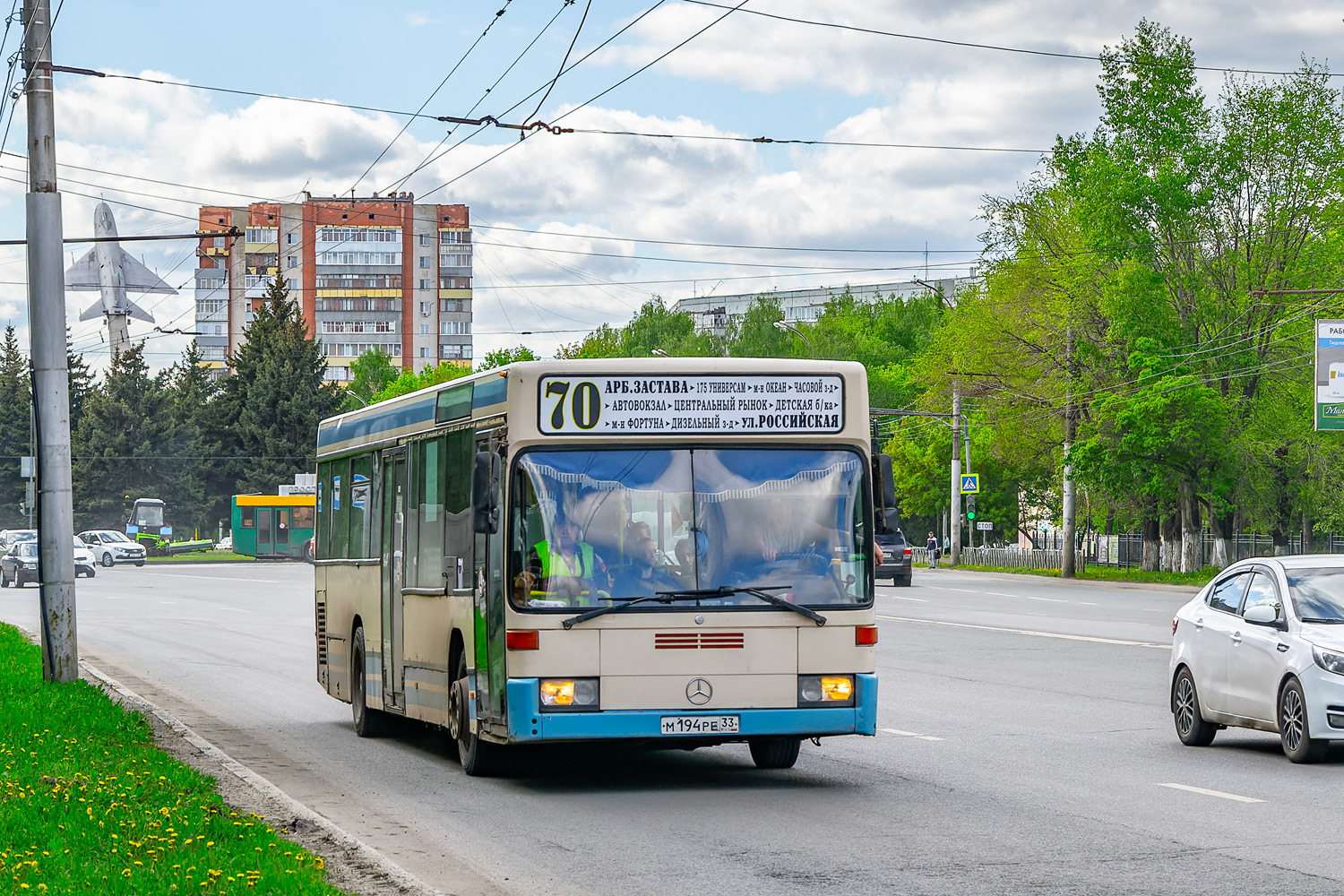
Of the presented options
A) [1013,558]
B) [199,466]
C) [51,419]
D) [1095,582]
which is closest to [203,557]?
[199,466]

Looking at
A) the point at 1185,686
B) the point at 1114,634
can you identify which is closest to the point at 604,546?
the point at 1185,686

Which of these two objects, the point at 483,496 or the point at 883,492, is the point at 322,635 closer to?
the point at 483,496

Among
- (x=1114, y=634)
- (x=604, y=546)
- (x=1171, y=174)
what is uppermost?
(x=1171, y=174)

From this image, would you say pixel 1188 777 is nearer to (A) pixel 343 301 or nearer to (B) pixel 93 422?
(B) pixel 93 422

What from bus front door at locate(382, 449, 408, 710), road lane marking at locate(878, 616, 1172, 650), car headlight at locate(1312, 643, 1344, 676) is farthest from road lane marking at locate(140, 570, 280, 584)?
car headlight at locate(1312, 643, 1344, 676)

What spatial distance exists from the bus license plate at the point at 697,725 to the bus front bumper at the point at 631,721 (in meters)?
0.02

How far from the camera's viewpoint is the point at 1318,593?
13.2 m

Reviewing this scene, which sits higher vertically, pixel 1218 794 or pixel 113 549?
pixel 1218 794

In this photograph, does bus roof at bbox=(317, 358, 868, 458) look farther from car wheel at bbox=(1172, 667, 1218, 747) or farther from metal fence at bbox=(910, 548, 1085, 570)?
metal fence at bbox=(910, 548, 1085, 570)

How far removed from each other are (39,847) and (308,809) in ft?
7.04

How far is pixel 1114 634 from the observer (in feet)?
94.4

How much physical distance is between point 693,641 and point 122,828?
359 centimetres

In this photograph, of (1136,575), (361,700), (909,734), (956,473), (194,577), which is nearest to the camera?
(909,734)

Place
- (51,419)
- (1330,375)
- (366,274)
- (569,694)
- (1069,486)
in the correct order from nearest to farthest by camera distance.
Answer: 1. (569,694)
2. (51,419)
3. (1330,375)
4. (1069,486)
5. (366,274)
